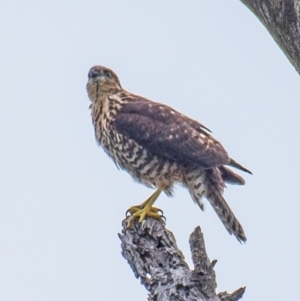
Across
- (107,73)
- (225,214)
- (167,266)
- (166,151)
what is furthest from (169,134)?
(167,266)

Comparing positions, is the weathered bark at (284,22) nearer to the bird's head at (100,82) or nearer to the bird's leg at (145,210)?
the bird's leg at (145,210)

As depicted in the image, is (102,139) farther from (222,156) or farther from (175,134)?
(222,156)

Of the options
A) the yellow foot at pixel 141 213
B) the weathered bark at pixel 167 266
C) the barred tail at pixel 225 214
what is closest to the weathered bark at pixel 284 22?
the weathered bark at pixel 167 266

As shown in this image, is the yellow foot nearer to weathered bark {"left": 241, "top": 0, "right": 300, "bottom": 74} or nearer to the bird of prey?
the bird of prey

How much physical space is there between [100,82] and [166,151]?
1.17m

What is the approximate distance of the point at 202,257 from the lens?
4332 millimetres

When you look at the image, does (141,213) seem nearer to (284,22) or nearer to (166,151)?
(166,151)

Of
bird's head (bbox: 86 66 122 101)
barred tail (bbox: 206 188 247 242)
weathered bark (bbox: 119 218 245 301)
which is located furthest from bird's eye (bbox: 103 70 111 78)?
weathered bark (bbox: 119 218 245 301)

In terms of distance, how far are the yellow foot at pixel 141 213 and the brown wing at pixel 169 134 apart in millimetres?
754

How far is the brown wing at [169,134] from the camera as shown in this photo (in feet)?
23.6

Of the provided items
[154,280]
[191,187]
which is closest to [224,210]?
[191,187]

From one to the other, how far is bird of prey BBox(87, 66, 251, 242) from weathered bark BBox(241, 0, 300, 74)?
8.78ft

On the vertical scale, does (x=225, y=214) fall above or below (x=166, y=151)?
below

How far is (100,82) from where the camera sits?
26.2 ft
